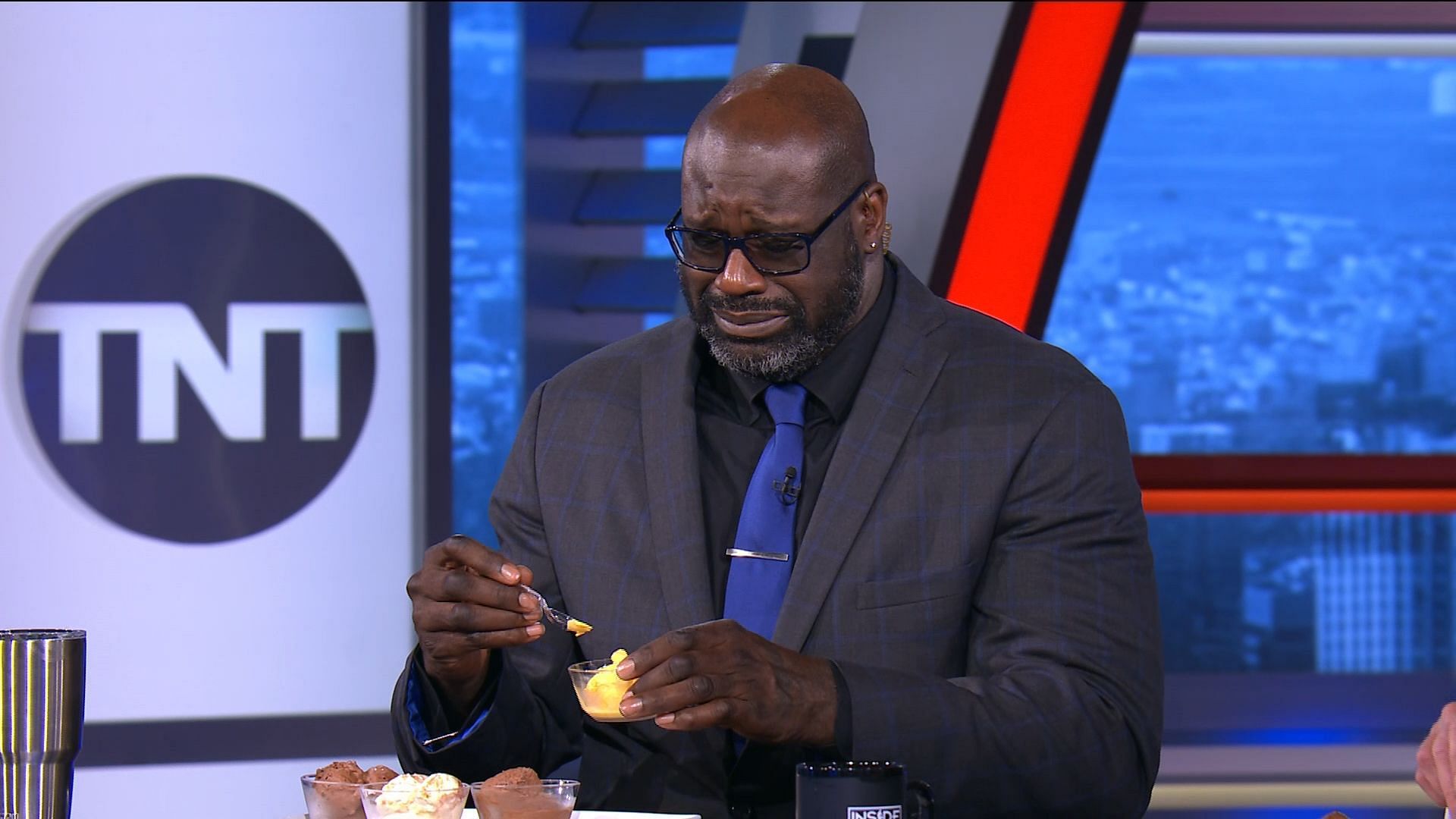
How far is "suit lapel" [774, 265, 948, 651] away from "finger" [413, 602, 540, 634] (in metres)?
0.39

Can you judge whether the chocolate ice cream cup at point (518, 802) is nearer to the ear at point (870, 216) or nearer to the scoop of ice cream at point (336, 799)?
the scoop of ice cream at point (336, 799)

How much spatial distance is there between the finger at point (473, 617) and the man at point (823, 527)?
3 cm

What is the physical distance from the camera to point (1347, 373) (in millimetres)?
6035

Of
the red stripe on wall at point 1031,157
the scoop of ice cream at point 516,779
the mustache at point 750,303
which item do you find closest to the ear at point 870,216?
the mustache at point 750,303

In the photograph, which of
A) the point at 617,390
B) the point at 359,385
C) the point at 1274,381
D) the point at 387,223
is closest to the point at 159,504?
the point at 359,385

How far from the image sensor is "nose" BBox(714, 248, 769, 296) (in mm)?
2227

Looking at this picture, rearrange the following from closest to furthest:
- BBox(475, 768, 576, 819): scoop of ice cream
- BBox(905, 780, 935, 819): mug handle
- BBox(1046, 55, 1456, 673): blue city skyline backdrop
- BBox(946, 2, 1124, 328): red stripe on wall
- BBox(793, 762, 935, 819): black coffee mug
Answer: BBox(793, 762, 935, 819): black coffee mug → BBox(905, 780, 935, 819): mug handle → BBox(475, 768, 576, 819): scoop of ice cream → BBox(946, 2, 1124, 328): red stripe on wall → BBox(1046, 55, 1456, 673): blue city skyline backdrop

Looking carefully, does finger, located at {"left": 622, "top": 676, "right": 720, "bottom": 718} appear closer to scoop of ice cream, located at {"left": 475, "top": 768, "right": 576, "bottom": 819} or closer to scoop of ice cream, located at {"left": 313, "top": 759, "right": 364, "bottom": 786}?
scoop of ice cream, located at {"left": 475, "top": 768, "right": 576, "bottom": 819}

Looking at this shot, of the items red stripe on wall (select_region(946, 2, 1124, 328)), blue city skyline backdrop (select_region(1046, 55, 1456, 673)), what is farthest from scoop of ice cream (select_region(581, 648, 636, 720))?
blue city skyline backdrop (select_region(1046, 55, 1456, 673))

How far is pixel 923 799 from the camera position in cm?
148

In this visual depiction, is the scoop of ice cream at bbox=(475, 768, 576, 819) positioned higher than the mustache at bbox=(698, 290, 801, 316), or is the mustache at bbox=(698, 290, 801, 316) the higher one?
the mustache at bbox=(698, 290, 801, 316)

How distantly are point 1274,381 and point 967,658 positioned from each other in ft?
13.5

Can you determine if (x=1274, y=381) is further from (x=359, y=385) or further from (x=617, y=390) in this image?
(x=617, y=390)

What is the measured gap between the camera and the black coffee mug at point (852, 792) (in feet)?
4.50
